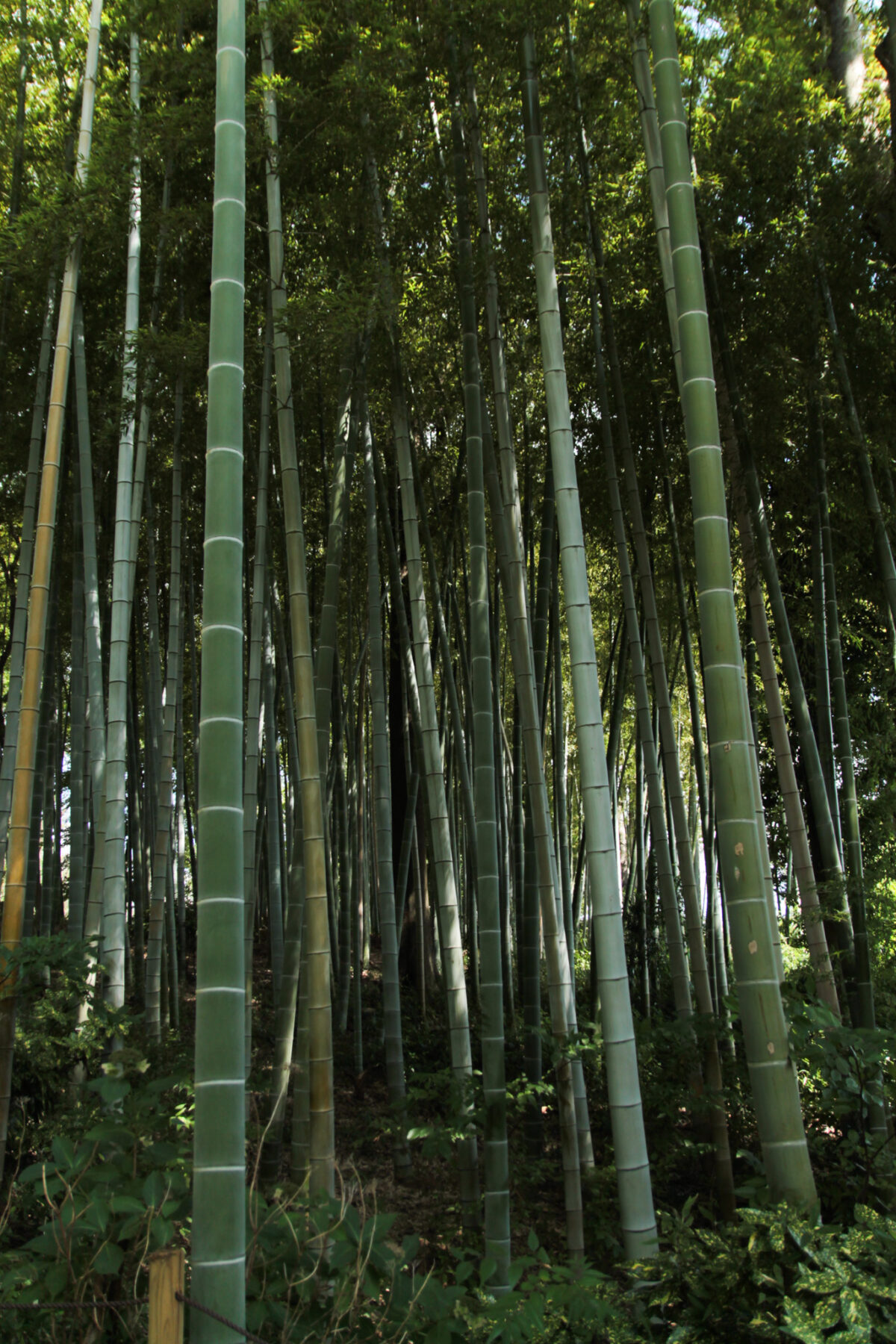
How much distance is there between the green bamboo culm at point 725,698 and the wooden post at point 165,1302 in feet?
3.85

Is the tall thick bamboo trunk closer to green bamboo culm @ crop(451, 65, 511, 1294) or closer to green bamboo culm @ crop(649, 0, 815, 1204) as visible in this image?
green bamboo culm @ crop(451, 65, 511, 1294)

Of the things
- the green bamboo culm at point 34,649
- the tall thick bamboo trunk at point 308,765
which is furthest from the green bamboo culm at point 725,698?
the green bamboo culm at point 34,649

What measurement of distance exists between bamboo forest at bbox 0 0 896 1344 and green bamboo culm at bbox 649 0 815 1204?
0.01 m

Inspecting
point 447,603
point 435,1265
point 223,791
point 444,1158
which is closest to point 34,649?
point 223,791

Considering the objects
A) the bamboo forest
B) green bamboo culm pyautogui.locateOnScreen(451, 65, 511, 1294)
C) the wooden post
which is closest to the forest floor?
the bamboo forest

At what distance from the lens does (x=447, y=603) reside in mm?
6484

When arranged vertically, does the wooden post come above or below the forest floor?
above

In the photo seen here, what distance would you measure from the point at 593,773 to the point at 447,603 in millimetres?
3950

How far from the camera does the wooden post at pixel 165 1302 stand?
1.51m

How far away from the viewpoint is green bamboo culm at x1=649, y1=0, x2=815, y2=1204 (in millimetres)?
1982

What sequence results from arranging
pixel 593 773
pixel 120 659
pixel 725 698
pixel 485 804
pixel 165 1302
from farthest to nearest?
pixel 120 659, pixel 485 804, pixel 593 773, pixel 725 698, pixel 165 1302

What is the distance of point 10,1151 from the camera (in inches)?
130

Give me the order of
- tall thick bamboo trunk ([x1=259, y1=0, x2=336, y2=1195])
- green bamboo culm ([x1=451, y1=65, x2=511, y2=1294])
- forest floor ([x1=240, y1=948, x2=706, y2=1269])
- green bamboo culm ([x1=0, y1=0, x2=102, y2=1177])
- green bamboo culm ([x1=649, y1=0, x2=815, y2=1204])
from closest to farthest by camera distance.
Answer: green bamboo culm ([x1=649, y1=0, x2=815, y2=1204]) → tall thick bamboo trunk ([x1=259, y1=0, x2=336, y2=1195]) → green bamboo culm ([x1=451, y1=65, x2=511, y2=1294]) → green bamboo culm ([x1=0, y1=0, x2=102, y2=1177]) → forest floor ([x1=240, y1=948, x2=706, y2=1269])

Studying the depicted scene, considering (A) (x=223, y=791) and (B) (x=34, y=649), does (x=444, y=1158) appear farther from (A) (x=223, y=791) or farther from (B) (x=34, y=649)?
(B) (x=34, y=649)
